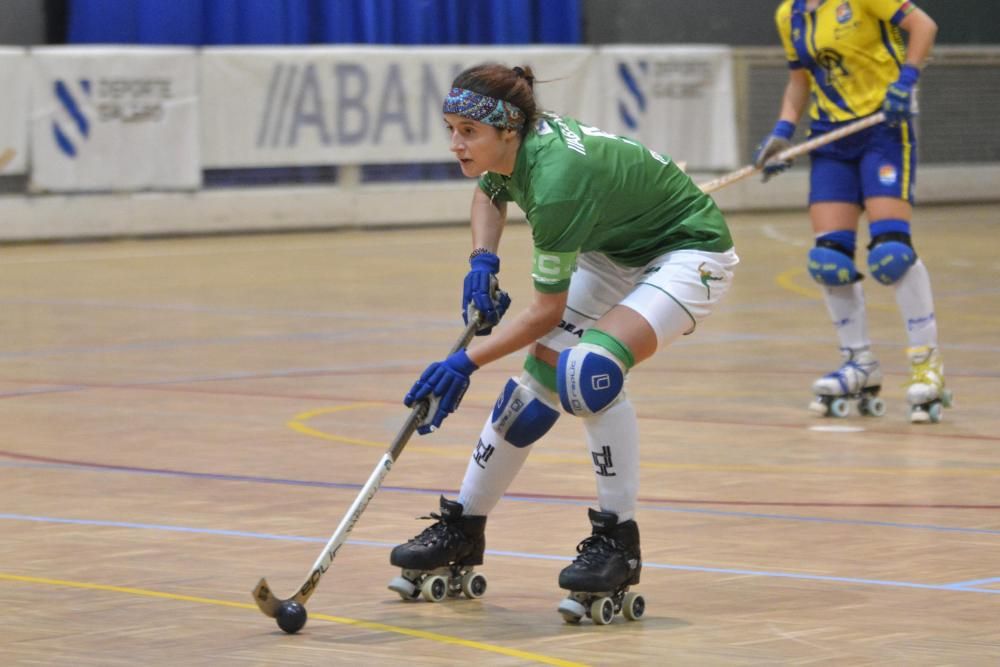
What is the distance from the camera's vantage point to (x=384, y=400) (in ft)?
27.7

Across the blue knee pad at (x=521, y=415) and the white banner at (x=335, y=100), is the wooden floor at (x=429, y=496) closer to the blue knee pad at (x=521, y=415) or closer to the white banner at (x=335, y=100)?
the blue knee pad at (x=521, y=415)

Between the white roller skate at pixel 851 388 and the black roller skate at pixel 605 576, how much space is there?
3395 millimetres

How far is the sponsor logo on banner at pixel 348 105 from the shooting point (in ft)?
60.7

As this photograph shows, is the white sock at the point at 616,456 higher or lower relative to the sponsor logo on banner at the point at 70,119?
lower

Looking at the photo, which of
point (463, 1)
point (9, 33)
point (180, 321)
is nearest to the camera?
point (180, 321)

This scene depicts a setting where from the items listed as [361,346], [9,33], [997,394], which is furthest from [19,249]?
[997,394]

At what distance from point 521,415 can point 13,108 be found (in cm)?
1301

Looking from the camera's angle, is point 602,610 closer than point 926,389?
Yes

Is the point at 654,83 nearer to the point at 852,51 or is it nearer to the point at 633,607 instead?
the point at 852,51

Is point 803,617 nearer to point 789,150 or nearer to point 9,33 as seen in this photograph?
point 789,150

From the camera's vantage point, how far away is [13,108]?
55.7 ft

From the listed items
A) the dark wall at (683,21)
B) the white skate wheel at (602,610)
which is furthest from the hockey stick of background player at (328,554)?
the dark wall at (683,21)

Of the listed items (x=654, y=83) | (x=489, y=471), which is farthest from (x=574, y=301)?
(x=654, y=83)

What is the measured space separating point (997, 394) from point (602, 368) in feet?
14.5
